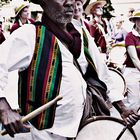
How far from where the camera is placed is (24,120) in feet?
10.5

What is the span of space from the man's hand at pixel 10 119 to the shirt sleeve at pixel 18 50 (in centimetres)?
31

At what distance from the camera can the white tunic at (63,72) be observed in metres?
3.73

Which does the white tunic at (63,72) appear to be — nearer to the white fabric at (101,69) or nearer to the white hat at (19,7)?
the white fabric at (101,69)

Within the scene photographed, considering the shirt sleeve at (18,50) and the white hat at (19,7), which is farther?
the white hat at (19,7)

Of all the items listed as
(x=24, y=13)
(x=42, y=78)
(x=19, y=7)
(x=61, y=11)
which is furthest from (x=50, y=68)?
(x=19, y=7)

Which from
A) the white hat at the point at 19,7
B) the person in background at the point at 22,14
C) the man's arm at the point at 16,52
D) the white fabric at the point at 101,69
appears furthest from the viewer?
the white hat at the point at 19,7

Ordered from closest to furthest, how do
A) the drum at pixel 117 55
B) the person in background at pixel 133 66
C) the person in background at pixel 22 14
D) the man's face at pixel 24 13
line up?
the person in background at pixel 133 66, the person in background at pixel 22 14, the man's face at pixel 24 13, the drum at pixel 117 55

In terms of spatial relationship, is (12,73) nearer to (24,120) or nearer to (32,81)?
(32,81)

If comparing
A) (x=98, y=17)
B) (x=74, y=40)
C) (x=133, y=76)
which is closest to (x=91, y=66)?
(x=74, y=40)

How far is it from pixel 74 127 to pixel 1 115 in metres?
0.82

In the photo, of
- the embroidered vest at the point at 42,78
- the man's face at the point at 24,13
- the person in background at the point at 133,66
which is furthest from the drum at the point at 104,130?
the man's face at the point at 24,13

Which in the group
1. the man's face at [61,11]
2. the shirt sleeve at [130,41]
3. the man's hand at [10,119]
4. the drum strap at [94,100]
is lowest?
the shirt sleeve at [130,41]

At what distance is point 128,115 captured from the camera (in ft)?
14.4

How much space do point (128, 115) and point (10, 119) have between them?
1325mm
